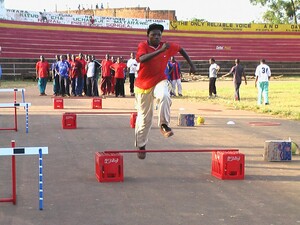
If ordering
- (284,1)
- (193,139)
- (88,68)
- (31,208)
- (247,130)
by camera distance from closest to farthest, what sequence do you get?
1. (31,208)
2. (193,139)
3. (247,130)
4. (88,68)
5. (284,1)

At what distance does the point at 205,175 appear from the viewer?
30.6 ft

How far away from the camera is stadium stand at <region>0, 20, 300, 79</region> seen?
47219 mm

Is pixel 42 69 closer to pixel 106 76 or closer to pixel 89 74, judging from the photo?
pixel 89 74

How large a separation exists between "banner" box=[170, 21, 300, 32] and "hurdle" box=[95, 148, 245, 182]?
174 ft

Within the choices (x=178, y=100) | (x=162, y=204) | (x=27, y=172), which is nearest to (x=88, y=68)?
(x=178, y=100)

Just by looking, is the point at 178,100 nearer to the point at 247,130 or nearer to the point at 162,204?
the point at 247,130

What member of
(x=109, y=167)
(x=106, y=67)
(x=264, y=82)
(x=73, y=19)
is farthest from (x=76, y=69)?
(x=73, y=19)

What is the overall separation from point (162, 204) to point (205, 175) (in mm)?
2111

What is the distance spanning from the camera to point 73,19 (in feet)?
180

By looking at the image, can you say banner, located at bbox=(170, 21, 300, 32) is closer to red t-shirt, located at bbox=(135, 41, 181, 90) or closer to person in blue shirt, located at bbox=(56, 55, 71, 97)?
person in blue shirt, located at bbox=(56, 55, 71, 97)

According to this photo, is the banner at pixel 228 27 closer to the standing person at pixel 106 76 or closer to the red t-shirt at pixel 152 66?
the standing person at pixel 106 76

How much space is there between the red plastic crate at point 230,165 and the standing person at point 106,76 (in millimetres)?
21283

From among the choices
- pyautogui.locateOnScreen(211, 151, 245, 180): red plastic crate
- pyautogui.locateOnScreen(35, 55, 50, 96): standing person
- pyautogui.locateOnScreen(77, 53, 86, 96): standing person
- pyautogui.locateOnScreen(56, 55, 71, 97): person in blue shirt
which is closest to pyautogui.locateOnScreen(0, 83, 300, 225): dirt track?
pyautogui.locateOnScreen(211, 151, 245, 180): red plastic crate

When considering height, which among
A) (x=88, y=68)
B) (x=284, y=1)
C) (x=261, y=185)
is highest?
(x=284, y=1)
